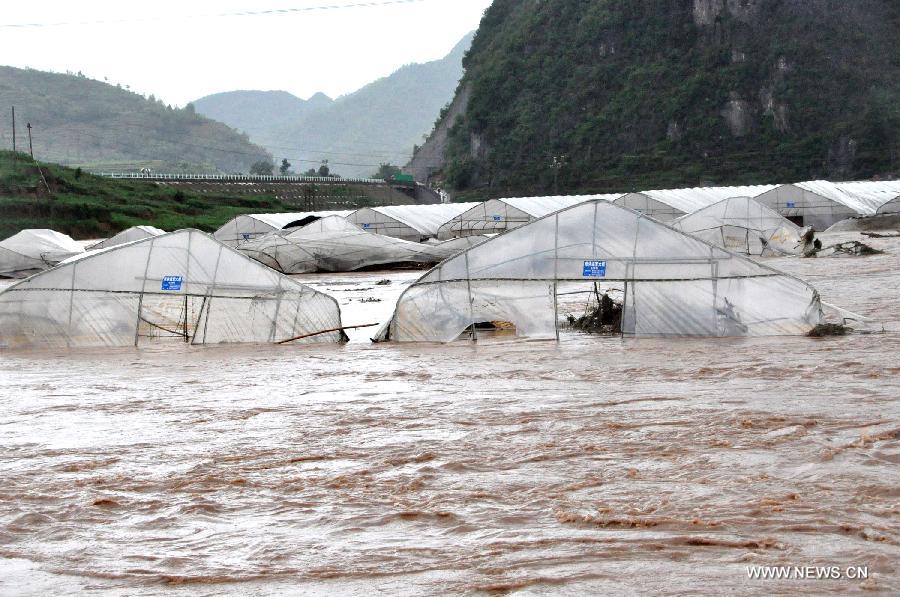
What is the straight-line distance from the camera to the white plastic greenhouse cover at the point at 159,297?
69.7 ft

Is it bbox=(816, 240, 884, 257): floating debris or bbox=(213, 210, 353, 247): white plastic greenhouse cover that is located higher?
bbox=(213, 210, 353, 247): white plastic greenhouse cover

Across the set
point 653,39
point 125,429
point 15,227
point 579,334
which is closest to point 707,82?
point 653,39

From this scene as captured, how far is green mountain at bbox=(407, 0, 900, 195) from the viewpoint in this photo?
352 feet

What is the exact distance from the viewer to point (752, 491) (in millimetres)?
9312

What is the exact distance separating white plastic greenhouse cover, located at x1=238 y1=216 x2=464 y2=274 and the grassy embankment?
2365cm

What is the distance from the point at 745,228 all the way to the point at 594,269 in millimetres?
22732

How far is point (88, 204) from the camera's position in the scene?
67.2 m

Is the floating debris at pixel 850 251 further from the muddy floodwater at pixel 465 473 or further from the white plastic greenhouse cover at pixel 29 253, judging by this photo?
the white plastic greenhouse cover at pixel 29 253

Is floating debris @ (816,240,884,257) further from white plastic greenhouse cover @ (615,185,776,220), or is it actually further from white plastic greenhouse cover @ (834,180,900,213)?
white plastic greenhouse cover @ (834,180,900,213)

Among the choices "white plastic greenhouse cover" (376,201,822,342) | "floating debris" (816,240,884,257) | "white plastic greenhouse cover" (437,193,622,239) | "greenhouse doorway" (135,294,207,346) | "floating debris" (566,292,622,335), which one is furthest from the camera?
"white plastic greenhouse cover" (437,193,622,239)

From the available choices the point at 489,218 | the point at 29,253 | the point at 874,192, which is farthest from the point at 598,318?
the point at 874,192

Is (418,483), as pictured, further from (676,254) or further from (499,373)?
(676,254)

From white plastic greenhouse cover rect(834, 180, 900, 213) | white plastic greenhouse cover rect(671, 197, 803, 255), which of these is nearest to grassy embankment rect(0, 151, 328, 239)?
white plastic greenhouse cover rect(671, 197, 803, 255)

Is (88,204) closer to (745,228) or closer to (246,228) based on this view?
(246,228)
